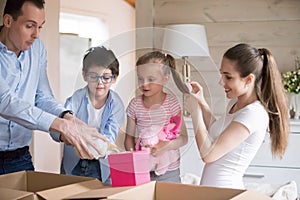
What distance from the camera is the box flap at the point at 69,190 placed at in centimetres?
92

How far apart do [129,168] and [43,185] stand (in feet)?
0.80

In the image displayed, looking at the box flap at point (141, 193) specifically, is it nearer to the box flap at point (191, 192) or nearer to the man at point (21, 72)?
the box flap at point (191, 192)

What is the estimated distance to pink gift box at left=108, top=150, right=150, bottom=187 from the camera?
964 mm

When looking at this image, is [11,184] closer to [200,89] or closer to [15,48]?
[200,89]

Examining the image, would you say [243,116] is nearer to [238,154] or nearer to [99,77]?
[238,154]

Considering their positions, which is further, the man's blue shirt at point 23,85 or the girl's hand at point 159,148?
the man's blue shirt at point 23,85

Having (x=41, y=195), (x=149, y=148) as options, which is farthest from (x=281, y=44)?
(x=41, y=195)

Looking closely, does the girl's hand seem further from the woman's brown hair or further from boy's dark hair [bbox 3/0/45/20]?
boy's dark hair [bbox 3/0/45/20]

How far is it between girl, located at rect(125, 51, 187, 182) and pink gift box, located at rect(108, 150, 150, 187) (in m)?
0.04

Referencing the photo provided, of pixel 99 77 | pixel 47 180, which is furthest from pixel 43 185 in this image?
pixel 99 77

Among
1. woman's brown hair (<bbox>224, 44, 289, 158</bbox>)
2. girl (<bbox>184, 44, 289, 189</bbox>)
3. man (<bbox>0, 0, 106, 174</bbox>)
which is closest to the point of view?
girl (<bbox>184, 44, 289, 189</bbox>)

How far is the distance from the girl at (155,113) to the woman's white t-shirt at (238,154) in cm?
34

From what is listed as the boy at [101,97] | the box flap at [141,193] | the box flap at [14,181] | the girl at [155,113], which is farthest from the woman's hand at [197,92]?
the box flap at [14,181]

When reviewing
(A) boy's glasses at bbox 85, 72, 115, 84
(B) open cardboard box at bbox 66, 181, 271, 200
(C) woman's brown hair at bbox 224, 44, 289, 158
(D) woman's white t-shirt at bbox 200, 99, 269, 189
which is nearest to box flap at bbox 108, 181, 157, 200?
(B) open cardboard box at bbox 66, 181, 271, 200
